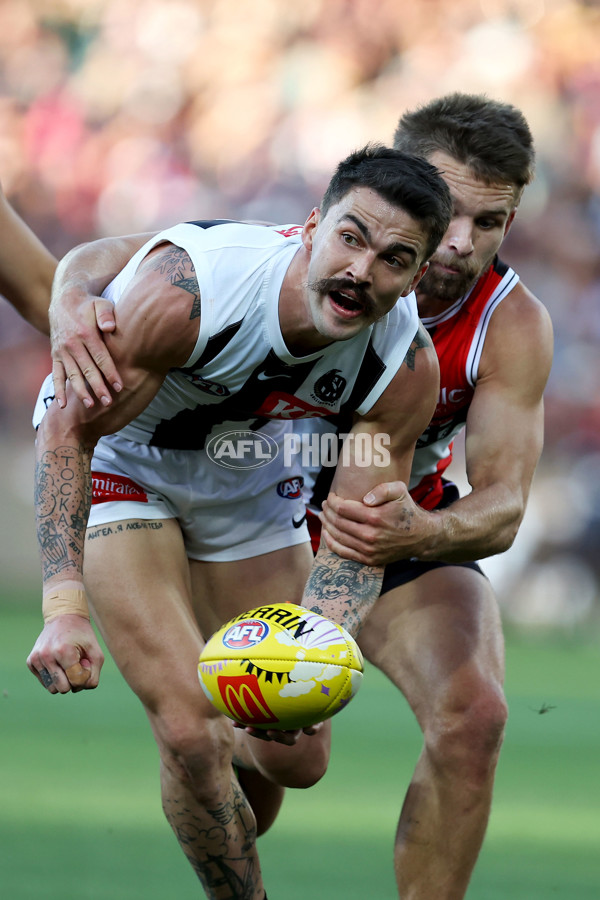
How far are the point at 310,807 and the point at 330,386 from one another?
267cm

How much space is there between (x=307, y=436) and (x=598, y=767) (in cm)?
310

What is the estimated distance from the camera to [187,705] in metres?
3.94

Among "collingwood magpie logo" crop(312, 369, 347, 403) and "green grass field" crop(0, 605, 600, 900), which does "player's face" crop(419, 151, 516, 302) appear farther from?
"green grass field" crop(0, 605, 600, 900)

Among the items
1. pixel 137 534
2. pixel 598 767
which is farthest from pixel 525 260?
pixel 137 534

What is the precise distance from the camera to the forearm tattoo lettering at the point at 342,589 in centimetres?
389

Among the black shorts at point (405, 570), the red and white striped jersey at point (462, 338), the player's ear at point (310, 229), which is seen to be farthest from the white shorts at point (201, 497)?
the player's ear at point (310, 229)

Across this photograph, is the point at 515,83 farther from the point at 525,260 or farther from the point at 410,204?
the point at 410,204

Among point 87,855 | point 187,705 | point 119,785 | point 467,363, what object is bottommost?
point 119,785

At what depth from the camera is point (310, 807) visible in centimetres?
577

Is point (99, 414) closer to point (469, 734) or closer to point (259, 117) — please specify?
point (469, 734)

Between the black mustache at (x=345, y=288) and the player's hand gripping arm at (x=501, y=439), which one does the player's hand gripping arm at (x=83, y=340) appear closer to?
the black mustache at (x=345, y=288)

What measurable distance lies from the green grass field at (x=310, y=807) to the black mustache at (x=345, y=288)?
2180 mm

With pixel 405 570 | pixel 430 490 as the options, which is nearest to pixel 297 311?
pixel 405 570

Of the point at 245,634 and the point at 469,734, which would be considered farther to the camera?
the point at 469,734
